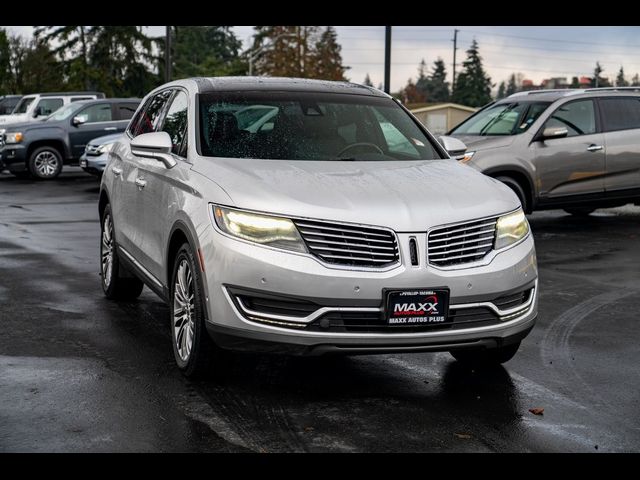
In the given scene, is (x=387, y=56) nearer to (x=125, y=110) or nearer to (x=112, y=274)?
(x=125, y=110)

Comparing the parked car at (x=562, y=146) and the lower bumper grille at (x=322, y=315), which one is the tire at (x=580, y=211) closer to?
the parked car at (x=562, y=146)

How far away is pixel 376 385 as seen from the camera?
5.84m

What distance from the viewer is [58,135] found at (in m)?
23.8

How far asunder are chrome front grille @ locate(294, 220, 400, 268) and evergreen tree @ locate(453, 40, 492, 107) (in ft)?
426

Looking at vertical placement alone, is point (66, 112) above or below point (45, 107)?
above

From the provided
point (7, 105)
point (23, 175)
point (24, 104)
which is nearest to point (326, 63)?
point (7, 105)

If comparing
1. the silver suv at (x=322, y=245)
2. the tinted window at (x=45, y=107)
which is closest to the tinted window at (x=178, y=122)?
the silver suv at (x=322, y=245)

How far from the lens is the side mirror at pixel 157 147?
6.37 meters

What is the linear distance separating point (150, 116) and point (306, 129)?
1.76 m

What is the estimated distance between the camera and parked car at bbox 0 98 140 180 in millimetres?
23453

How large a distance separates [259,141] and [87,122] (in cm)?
1842

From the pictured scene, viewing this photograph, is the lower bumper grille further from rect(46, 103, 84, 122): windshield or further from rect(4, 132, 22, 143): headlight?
rect(46, 103, 84, 122): windshield
